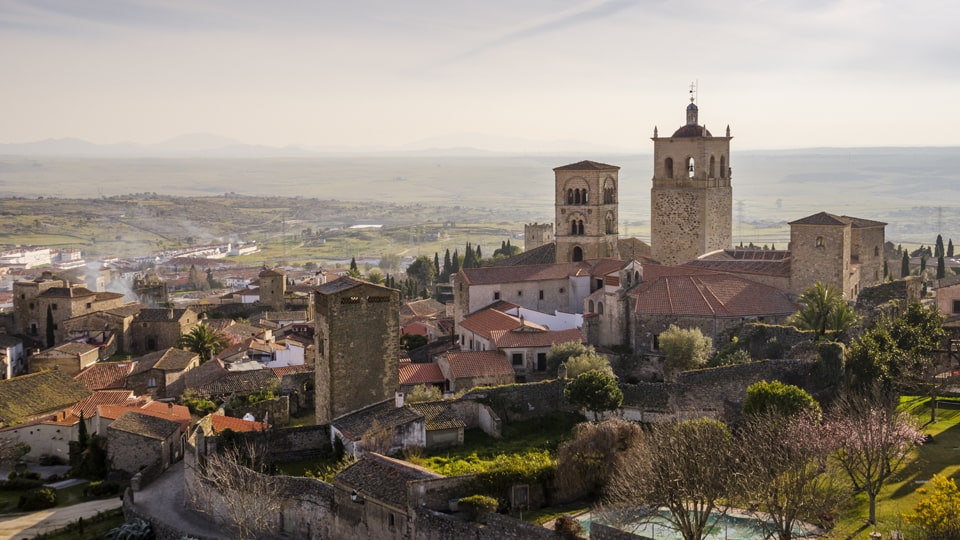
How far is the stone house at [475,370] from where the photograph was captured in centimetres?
3312

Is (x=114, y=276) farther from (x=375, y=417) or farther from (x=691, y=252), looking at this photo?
(x=375, y=417)

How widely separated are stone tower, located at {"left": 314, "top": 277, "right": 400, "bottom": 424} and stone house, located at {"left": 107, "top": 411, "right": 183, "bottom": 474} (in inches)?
173

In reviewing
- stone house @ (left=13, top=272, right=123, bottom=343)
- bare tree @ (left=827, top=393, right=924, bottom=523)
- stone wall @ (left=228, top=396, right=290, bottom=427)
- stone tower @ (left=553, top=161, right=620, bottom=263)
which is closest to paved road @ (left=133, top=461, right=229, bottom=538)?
stone wall @ (left=228, top=396, right=290, bottom=427)

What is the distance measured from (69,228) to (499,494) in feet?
543

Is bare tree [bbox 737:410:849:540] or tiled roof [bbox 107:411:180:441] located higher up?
bare tree [bbox 737:410:849:540]

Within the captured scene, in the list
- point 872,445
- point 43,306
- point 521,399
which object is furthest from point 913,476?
point 43,306

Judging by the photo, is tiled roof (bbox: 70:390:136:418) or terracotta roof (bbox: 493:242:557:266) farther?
terracotta roof (bbox: 493:242:557:266)

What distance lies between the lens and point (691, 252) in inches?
1834

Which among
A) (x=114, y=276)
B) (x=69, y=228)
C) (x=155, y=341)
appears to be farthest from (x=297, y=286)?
(x=69, y=228)

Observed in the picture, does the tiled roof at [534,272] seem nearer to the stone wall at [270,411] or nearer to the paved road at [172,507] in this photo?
the stone wall at [270,411]

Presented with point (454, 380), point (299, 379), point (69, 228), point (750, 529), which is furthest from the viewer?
point (69, 228)

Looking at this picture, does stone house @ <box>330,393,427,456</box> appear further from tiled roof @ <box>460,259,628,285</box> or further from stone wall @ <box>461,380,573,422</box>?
tiled roof @ <box>460,259,628,285</box>

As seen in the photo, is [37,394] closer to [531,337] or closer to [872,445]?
[531,337]

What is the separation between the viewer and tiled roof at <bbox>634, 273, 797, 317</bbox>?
115 ft
